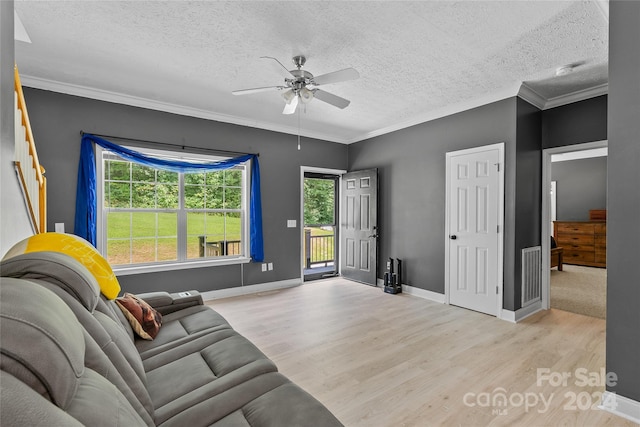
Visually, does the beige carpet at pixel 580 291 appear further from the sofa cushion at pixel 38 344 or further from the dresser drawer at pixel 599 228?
the sofa cushion at pixel 38 344

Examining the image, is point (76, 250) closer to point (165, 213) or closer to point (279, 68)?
point (279, 68)

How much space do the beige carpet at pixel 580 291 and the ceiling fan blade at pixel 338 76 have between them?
396 centimetres

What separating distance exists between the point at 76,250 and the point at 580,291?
6471 millimetres

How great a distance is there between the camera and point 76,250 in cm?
162

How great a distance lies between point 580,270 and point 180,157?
8.23 meters

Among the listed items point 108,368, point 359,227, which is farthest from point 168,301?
point 359,227

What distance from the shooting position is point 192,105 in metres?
4.13

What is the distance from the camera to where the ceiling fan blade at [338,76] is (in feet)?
8.04

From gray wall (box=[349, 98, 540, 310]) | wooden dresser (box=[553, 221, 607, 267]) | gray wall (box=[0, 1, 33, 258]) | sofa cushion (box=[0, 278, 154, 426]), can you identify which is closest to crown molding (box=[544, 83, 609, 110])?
gray wall (box=[349, 98, 540, 310])

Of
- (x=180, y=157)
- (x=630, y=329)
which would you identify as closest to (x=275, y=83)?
(x=180, y=157)

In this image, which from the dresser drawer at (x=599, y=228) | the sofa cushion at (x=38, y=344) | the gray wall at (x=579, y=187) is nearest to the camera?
the sofa cushion at (x=38, y=344)

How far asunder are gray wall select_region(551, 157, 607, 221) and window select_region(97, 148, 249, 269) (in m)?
8.15

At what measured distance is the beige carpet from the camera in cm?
399

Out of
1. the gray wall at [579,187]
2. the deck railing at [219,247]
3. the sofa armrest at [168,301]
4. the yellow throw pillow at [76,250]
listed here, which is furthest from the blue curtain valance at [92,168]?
the gray wall at [579,187]
